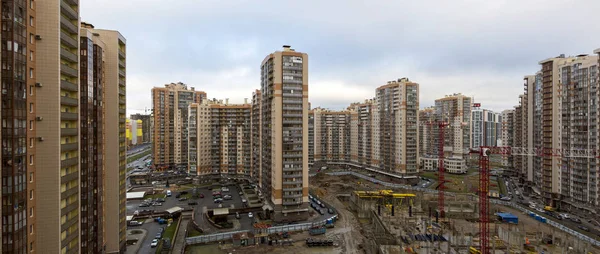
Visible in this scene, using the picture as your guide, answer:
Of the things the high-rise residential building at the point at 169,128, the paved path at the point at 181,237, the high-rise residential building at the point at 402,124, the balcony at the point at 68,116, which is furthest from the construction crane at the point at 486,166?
the high-rise residential building at the point at 169,128

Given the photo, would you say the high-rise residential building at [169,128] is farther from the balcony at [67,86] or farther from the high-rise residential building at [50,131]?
the high-rise residential building at [50,131]

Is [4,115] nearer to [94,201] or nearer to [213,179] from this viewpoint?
[94,201]

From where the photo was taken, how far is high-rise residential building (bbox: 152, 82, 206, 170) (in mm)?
125000

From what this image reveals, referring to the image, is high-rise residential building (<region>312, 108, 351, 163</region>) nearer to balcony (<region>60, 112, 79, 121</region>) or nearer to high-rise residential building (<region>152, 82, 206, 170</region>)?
high-rise residential building (<region>152, 82, 206, 170</region>)

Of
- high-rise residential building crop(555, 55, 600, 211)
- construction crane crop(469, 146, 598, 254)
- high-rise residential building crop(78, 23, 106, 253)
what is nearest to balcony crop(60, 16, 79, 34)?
high-rise residential building crop(78, 23, 106, 253)

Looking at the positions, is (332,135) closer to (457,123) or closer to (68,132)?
(457,123)

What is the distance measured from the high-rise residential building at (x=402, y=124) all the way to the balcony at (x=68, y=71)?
319ft

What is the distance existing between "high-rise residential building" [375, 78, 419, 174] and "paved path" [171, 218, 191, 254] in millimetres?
75971

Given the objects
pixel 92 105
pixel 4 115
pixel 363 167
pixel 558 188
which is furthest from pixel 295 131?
pixel 363 167

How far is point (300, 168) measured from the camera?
218ft

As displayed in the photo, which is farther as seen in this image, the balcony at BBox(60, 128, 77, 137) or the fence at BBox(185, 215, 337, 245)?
the fence at BBox(185, 215, 337, 245)

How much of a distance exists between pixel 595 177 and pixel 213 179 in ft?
344

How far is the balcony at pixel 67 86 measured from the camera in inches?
1161

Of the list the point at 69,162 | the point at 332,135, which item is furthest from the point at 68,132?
the point at 332,135
